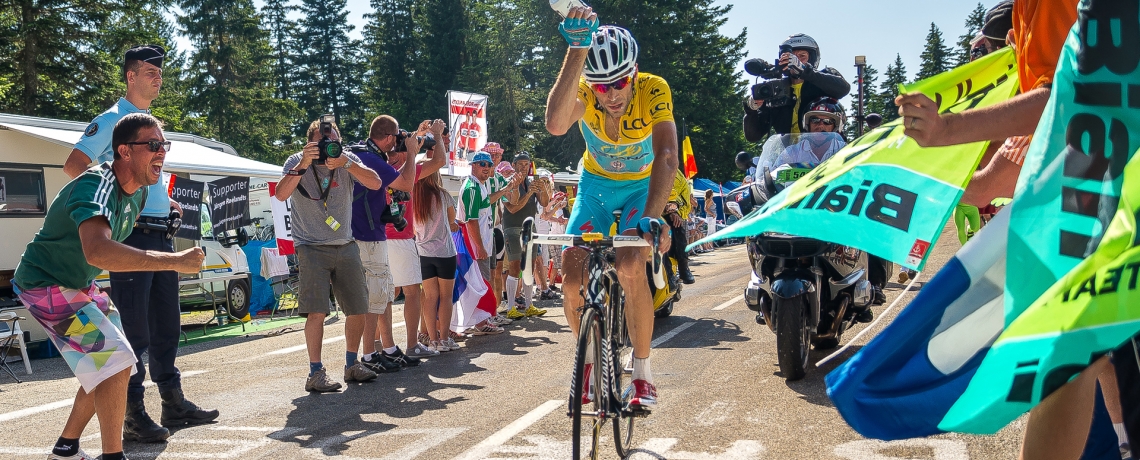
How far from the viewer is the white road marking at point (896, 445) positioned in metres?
4.48

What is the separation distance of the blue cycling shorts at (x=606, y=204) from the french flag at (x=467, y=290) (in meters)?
4.64

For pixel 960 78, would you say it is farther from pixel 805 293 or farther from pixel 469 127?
pixel 469 127

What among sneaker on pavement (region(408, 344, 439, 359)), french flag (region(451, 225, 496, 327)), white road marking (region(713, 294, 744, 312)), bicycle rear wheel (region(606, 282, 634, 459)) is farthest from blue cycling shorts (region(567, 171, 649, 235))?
white road marking (region(713, 294, 744, 312))

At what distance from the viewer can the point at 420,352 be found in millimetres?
9109

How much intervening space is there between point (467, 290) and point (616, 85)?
5.33 meters

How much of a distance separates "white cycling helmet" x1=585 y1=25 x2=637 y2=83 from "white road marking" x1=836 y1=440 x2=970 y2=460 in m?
2.34

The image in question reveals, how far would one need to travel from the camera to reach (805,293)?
6.34m

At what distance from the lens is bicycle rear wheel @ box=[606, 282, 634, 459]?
4438 millimetres

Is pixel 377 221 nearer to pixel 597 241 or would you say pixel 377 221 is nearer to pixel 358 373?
pixel 358 373

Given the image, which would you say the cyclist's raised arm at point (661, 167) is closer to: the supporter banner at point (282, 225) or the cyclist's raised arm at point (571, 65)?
the cyclist's raised arm at point (571, 65)

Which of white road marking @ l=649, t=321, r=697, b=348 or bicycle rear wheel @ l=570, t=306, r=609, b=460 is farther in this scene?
white road marking @ l=649, t=321, r=697, b=348

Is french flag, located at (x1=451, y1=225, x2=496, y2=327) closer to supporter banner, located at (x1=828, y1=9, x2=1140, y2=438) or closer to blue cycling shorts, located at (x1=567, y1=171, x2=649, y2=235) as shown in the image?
blue cycling shorts, located at (x1=567, y1=171, x2=649, y2=235)

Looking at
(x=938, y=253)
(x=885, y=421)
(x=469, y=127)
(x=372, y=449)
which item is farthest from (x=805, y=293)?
(x=469, y=127)

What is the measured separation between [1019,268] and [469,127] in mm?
18863
